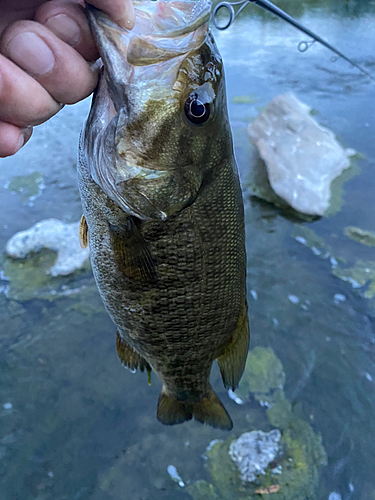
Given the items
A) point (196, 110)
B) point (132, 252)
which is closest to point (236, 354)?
point (132, 252)

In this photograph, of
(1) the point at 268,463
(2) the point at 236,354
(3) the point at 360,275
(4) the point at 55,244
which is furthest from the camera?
(4) the point at 55,244

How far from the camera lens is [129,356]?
1.82 metres

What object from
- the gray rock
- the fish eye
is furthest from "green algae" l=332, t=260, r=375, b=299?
the fish eye

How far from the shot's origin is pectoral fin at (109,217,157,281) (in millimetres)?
1267

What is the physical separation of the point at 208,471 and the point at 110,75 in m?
2.52

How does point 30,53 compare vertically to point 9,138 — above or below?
above

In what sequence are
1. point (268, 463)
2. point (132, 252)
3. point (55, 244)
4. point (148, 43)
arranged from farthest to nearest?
point (55, 244)
point (268, 463)
point (132, 252)
point (148, 43)

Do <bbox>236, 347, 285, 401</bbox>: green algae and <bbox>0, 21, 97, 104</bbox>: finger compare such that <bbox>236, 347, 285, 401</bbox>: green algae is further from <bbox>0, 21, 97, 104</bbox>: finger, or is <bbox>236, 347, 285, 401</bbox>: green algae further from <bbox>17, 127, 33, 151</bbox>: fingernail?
<bbox>0, 21, 97, 104</bbox>: finger

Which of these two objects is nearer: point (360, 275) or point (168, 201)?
point (168, 201)

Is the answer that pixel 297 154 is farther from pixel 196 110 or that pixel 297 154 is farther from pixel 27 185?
pixel 196 110

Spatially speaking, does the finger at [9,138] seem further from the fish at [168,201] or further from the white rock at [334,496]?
the white rock at [334,496]

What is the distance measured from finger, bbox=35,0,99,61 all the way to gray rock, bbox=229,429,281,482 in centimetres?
261

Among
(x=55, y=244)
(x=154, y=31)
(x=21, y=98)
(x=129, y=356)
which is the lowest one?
(x=55, y=244)

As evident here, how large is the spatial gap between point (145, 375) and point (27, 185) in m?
3.08
